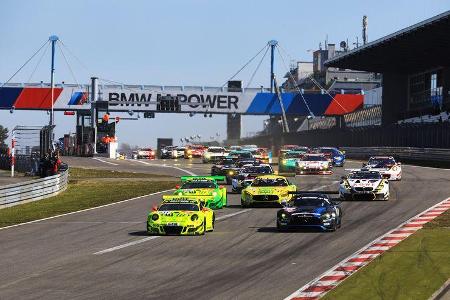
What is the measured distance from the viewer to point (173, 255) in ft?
68.4

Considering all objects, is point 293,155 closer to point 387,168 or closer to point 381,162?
point 381,162

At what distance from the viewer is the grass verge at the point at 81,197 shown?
34138 millimetres

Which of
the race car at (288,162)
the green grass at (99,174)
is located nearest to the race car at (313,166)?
the race car at (288,162)

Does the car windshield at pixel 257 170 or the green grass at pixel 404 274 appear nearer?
the green grass at pixel 404 274

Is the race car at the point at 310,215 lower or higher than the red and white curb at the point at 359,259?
higher

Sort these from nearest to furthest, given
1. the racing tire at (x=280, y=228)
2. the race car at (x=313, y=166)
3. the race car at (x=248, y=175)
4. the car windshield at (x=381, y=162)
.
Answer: the racing tire at (x=280, y=228) → the race car at (x=248, y=175) → the car windshield at (x=381, y=162) → the race car at (x=313, y=166)

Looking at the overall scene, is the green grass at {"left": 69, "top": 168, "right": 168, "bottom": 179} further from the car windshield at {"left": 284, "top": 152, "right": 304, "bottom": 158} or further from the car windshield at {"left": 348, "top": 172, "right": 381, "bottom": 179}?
the car windshield at {"left": 348, "top": 172, "right": 381, "bottom": 179}

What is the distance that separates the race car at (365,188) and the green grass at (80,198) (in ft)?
35.2

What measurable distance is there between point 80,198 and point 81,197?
66 centimetres

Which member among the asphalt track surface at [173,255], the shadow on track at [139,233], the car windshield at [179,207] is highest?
the car windshield at [179,207]

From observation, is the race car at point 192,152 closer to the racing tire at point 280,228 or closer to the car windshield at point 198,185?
the car windshield at point 198,185

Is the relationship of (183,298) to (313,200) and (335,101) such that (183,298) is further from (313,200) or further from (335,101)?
(335,101)

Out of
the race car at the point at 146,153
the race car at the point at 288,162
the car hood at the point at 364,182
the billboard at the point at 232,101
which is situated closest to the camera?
the car hood at the point at 364,182

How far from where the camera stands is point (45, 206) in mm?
38188
